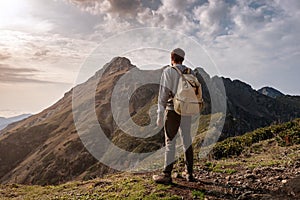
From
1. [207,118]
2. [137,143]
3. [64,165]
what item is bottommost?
[64,165]

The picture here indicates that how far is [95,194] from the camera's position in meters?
10.7

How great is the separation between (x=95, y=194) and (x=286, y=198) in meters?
5.70

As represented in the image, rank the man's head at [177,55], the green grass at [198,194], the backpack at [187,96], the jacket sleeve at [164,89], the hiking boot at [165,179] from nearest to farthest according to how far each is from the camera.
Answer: the green grass at [198,194]
the backpack at [187,96]
the jacket sleeve at [164,89]
the man's head at [177,55]
the hiking boot at [165,179]

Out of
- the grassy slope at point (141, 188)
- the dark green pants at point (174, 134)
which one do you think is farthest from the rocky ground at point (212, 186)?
the dark green pants at point (174, 134)

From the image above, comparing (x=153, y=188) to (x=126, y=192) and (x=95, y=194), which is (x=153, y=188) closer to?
(x=126, y=192)

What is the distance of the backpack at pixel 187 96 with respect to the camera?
8938mm

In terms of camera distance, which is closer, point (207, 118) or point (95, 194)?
point (95, 194)

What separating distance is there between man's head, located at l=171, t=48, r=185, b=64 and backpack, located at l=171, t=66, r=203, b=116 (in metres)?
0.31

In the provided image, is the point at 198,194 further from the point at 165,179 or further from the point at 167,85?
the point at 167,85

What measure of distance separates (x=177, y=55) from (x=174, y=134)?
86.9 inches

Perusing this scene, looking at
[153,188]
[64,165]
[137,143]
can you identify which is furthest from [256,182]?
[64,165]

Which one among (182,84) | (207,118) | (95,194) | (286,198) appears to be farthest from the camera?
(207,118)

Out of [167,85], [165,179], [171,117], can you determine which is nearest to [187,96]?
[167,85]

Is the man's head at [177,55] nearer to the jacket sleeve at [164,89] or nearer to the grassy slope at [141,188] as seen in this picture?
the jacket sleeve at [164,89]
